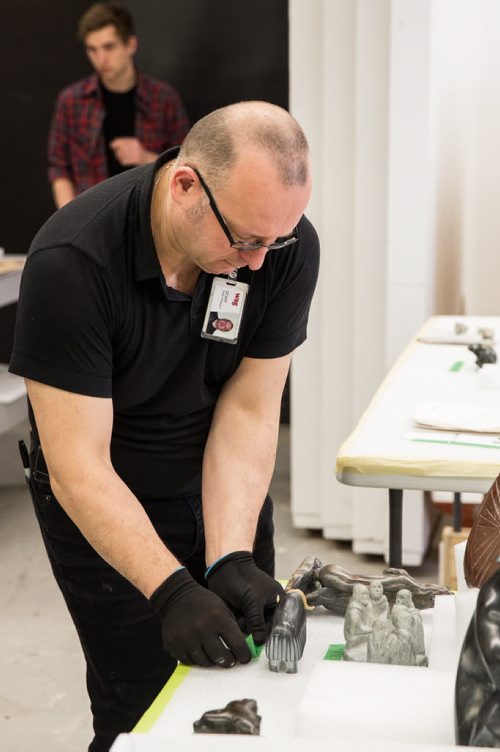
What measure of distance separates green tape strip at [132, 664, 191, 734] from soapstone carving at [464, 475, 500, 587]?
379 mm

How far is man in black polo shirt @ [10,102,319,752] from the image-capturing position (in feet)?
4.37

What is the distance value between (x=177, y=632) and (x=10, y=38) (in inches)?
165

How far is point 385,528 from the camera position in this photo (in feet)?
11.2

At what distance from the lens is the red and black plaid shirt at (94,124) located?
14.6ft

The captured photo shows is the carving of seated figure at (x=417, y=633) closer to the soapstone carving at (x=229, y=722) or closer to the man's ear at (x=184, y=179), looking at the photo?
the soapstone carving at (x=229, y=722)

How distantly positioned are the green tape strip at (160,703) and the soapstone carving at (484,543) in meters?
0.38

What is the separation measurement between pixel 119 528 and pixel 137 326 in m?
0.28

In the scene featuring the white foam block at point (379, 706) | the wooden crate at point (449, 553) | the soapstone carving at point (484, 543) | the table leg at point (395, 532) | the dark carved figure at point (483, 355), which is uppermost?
the soapstone carving at point (484, 543)

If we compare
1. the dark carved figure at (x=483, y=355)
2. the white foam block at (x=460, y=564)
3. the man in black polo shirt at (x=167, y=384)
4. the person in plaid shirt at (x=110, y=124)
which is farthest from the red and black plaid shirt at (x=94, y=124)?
the white foam block at (x=460, y=564)

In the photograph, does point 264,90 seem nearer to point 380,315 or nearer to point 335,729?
point 380,315

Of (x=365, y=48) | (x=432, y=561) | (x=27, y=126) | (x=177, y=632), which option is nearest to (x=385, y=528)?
(x=432, y=561)

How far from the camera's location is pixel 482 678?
1015 mm

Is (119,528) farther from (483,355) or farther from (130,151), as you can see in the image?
(130,151)

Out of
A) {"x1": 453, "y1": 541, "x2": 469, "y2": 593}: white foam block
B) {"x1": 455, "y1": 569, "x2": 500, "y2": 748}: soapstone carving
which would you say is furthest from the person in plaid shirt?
Result: {"x1": 455, "y1": 569, "x2": 500, "y2": 748}: soapstone carving
